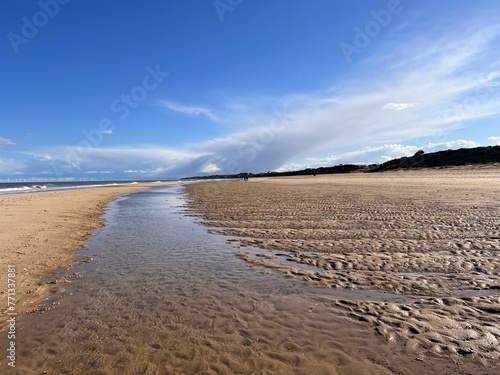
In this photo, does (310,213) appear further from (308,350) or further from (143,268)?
(308,350)

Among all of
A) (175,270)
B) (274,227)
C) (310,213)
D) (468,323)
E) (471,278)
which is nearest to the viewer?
(468,323)

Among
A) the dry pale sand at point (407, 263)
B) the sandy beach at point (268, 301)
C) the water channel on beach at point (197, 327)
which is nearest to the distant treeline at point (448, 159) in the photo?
the dry pale sand at point (407, 263)

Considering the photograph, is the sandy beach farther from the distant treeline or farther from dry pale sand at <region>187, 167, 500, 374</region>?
the distant treeline

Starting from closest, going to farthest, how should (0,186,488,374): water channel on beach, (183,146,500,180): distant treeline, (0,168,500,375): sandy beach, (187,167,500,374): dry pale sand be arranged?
(0,186,488,374): water channel on beach
(0,168,500,375): sandy beach
(187,167,500,374): dry pale sand
(183,146,500,180): distant treeline

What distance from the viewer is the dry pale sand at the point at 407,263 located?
16.0ft

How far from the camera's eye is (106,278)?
26.6 feet

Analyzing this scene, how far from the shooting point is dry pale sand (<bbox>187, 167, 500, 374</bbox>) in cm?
487

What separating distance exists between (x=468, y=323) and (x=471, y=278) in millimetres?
2521

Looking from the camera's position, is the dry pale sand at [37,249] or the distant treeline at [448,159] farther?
the distant treeline at [448,159]

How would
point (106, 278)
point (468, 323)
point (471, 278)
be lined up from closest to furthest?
point (468, 323), point (471, 278), point (106, 278)

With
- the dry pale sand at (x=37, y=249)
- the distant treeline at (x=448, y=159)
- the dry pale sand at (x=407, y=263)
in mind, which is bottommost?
the dry pale sand at (x=407, y=263)

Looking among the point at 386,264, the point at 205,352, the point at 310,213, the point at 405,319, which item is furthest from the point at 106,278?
the point at 310,213

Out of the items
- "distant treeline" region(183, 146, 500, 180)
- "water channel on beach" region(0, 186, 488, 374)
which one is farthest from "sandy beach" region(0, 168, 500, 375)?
"distant treeline" region(183, 146, 500, 180)

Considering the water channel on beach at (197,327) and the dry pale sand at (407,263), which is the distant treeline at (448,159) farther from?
the water channel on beach at (197,327)
